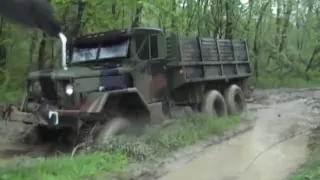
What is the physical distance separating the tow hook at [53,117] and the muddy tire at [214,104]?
14.8 ft

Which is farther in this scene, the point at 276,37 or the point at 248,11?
the point at 276,37

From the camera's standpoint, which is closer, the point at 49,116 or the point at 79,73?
the point at 49,116

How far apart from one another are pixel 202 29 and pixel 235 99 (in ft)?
38.5

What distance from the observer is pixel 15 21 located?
4336 millimetres

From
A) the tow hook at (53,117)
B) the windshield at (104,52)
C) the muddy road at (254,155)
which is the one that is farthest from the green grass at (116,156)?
the windshield at (104,52)

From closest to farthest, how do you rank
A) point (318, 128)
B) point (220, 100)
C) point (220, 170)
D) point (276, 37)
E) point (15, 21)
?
1. point (15, 21)
2. point (220, 170)
3. point (318, 128)
4. point (220, 100)
5. point (276, 37)

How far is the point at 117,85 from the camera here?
967cm

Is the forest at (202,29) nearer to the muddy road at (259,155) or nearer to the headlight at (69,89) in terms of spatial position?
the headlight at (69,89)

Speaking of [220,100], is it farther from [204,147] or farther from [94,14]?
[94,14]

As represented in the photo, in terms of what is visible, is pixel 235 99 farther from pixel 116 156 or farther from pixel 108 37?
pixel 116 156

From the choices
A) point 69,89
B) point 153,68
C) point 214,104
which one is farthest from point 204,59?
point 69,89

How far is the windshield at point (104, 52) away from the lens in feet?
33.7

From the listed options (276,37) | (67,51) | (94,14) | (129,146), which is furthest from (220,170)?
(276,37)

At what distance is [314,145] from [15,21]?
713 cm
